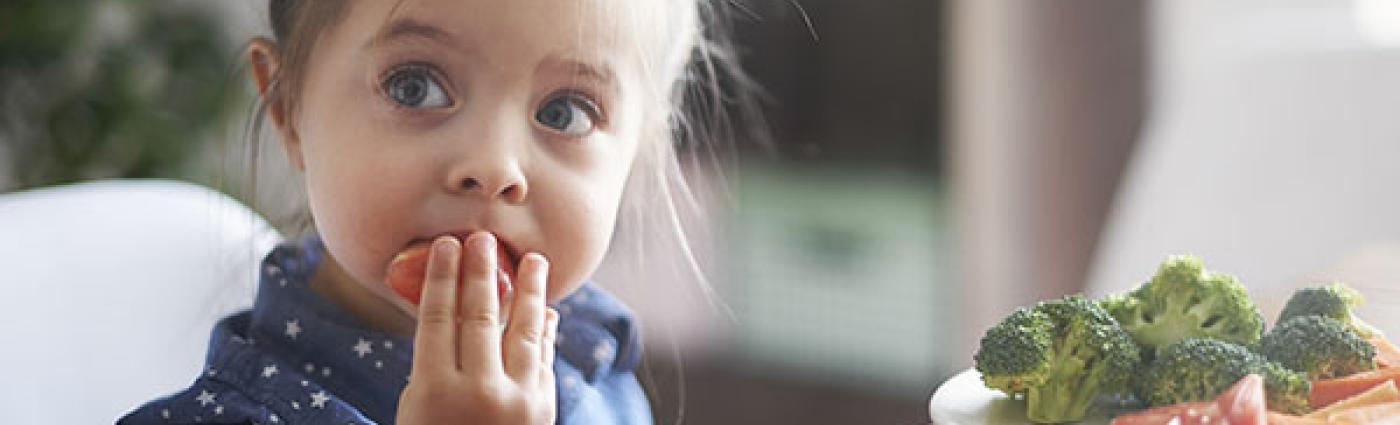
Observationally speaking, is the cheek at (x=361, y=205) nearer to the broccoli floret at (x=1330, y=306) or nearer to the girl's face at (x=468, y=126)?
the girl's face at (x=468, y=126)

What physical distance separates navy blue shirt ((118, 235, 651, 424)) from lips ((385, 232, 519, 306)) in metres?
0.09

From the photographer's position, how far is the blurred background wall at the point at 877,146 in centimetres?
129

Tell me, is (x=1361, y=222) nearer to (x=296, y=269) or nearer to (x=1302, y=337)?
(x=1302, y=337)

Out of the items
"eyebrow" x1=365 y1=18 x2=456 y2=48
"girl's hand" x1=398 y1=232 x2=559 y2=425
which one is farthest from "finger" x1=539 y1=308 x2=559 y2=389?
"eyebrow" x1=365 y1=18 x2=456 y2=48

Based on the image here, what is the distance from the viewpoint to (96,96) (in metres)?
1.84

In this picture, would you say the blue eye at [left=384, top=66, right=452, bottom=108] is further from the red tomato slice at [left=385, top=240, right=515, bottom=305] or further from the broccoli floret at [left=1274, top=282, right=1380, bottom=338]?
the broccoli floret at [left=1274, top=282, right=1380, bottom=338]

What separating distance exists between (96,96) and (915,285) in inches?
37.3

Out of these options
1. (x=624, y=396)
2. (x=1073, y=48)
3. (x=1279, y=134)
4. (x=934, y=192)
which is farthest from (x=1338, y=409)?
(x=934, y=192)

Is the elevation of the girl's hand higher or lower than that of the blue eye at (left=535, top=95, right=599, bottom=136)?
lower

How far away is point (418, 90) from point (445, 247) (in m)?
0.06

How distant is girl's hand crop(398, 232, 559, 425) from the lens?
1.63 feet

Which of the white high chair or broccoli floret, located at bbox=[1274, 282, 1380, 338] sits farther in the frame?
the white high chair

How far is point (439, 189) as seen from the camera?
56cm

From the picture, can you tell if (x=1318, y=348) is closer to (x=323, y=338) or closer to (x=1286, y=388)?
(x=1286, y=388)
